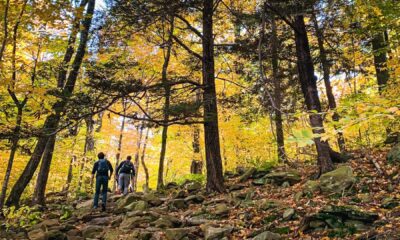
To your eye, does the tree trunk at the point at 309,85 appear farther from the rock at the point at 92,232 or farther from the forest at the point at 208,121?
the rock at the point at 92,232

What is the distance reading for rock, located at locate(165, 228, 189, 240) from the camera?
6461 mm

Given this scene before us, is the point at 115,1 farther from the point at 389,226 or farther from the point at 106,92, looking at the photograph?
the point at 389,226

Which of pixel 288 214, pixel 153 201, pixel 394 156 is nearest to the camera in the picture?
pixel 288 214

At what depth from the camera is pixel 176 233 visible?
6.53m

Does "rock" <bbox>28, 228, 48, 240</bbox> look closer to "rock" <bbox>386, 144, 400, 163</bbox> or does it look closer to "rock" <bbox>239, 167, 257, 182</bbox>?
"rock" <bbox>239, 167, 257, 182</bbox>

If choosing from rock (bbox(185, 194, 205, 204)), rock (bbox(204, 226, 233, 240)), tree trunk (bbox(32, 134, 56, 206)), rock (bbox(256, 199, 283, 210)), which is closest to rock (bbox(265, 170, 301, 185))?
rock (bbox(256, 199, 283, 210))

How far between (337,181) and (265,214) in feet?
6.63

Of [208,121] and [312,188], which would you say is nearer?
[312,188]

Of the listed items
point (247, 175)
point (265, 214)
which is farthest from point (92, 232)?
point (247, 175)

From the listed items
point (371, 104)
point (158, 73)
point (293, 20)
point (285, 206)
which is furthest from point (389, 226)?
point (158, 73)

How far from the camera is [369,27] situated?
9508 mm

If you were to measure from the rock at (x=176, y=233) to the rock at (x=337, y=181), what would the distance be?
3.34 metres

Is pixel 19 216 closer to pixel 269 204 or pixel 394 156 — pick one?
pixel 269 204

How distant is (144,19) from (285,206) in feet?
19.3
